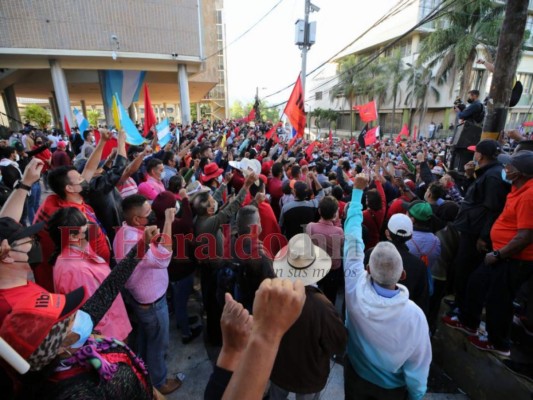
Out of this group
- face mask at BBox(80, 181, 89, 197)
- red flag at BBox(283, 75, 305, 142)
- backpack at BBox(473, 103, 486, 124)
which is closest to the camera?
face mask at BBox(80, 181, 89, 197)

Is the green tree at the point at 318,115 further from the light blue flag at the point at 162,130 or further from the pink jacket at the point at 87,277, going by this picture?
the pink jacket at the point at 87,277

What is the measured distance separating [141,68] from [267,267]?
26.8 m

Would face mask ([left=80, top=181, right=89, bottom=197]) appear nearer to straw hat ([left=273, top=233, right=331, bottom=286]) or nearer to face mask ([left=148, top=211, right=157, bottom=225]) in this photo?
face mask ([left=148, top=211, right=157, bottom=225])

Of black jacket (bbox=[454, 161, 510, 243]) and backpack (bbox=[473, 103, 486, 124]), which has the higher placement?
backpack (bbox=[473, 103, 486, 124])

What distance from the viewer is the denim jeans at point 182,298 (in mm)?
3205

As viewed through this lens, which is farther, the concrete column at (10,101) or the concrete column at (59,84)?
the concrete column at (10,101)

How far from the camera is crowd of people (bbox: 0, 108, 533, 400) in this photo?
1.08 meters

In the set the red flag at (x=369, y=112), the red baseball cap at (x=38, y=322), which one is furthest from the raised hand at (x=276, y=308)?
the red flag at (x=369, y=112)

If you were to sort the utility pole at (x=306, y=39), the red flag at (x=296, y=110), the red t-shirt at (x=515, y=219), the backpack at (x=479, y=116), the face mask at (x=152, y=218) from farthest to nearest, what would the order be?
1. the utility pole at (x=306, y=39)
2. the red flag at (x=296, y=110)
3. the backpack at (x=479, y=116)
4. the face mask at (x=152, y=218)
5. the red t-shirt at (x=515, y=219)

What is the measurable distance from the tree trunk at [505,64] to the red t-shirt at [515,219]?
203 cm

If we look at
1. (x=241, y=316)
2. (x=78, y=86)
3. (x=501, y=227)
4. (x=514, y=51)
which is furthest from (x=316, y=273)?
(x=78, y=86)

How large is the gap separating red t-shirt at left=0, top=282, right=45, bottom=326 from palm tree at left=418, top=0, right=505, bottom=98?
24.4 metres

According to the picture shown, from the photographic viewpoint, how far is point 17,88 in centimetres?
3155

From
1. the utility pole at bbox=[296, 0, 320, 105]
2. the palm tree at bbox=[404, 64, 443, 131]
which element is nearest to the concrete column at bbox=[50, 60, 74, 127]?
the utility pole at bbox=[296, 0, 320, 105]
